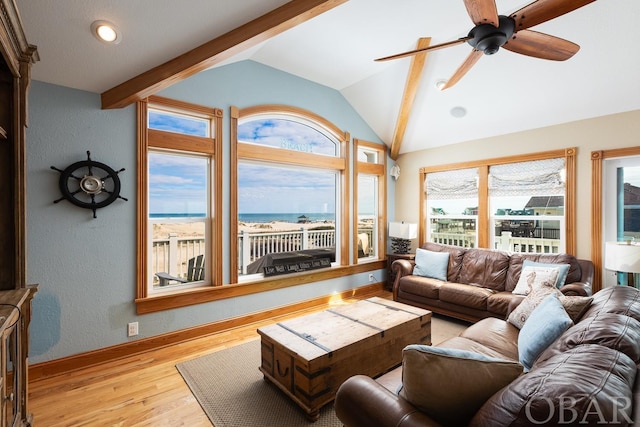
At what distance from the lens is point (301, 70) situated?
413 cm

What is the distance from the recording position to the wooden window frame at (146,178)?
119 inches

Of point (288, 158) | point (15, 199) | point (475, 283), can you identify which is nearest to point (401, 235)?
point (475, 283)

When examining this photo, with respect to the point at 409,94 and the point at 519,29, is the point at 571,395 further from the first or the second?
the point at 409,94

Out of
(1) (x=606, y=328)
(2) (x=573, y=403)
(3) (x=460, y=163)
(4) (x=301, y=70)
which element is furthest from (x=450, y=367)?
(3) (x=460, y=163)

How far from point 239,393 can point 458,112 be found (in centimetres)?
444

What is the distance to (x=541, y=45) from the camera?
2215 mm

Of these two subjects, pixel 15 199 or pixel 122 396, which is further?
pixel 122 396

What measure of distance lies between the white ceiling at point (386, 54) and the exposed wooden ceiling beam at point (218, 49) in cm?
5

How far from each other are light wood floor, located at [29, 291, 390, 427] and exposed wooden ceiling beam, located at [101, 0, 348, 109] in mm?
2441

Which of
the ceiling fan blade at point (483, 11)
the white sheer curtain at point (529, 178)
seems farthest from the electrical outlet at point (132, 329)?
the white sheer curtain at point (529, 178)

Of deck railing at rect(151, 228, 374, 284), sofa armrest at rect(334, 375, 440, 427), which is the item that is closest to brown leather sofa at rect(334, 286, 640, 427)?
sofa armrest at rect(334, 375, 440, 427)

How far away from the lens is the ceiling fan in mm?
1797

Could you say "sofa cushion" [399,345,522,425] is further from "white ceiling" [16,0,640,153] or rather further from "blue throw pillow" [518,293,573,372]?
"white ceiling" [16,0,640,153]

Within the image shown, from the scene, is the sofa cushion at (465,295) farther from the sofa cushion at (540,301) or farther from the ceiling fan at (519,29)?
the ceiling fan at (519,29)
